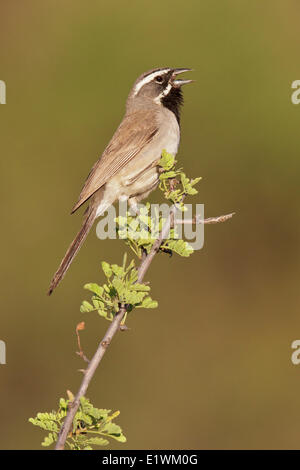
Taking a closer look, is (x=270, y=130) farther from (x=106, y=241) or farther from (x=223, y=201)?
(x=106, y=241)

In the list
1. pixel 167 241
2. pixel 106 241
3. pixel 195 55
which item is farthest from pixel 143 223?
pixel 195 55

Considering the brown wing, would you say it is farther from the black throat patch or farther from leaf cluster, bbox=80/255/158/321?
leaf cluster, bbox=80/255/158/321

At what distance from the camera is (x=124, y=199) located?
4.41m

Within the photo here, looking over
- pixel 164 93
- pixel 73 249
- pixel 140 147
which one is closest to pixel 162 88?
pixel 164 93

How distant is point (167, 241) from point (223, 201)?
11.5ft

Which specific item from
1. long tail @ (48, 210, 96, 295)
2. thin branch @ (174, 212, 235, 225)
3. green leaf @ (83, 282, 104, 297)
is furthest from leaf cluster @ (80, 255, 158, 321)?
long tail @ (48, 210, 96, 295)

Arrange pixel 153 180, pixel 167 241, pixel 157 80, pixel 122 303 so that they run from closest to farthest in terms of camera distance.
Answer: pixel 122 303, pixel 167 241, pixel 153 180, pixel 157 80

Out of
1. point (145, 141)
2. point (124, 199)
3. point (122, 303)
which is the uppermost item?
point (145, 141)

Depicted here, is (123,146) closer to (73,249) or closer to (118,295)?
(73,249)

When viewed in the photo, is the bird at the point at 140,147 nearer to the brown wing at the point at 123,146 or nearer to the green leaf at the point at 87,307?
the brown wing at the point at 123,146

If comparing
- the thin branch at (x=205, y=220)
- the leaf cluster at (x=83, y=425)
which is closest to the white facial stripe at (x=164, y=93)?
the thin branch at (x=205, y=220)

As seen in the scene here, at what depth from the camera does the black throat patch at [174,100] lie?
4.73 m

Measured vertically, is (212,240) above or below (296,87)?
below

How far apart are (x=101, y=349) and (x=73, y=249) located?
149 cm
